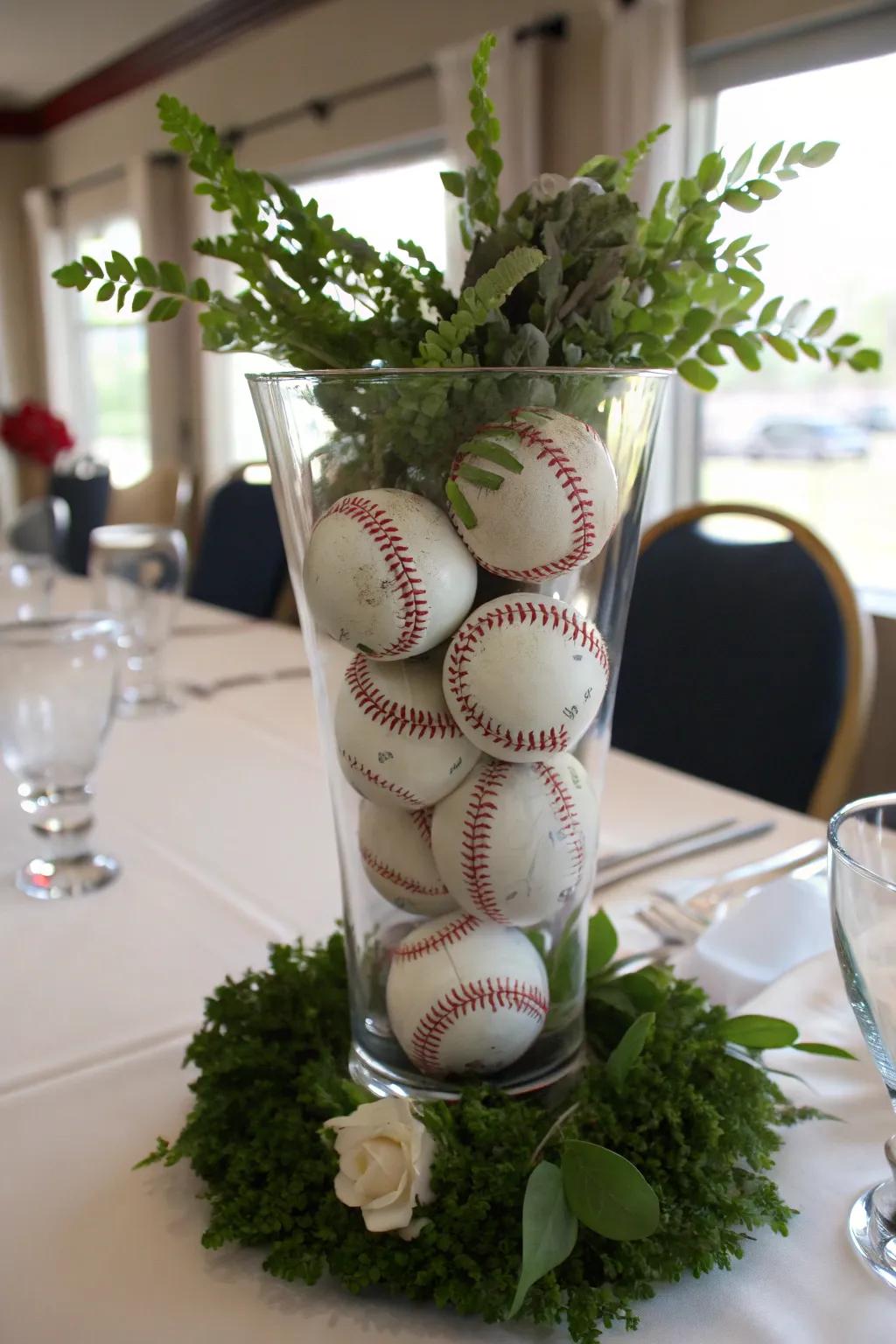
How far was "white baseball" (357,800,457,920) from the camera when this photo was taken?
0.50 m

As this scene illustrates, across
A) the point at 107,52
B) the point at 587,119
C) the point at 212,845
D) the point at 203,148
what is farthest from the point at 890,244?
the point at 107,52

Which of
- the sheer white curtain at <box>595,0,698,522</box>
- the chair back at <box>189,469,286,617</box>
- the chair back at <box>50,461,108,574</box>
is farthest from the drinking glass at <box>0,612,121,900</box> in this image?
the chair back at <box>50,461,108,574</box>

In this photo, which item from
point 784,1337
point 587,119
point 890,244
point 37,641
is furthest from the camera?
point 587,119

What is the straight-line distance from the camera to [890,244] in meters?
2.60

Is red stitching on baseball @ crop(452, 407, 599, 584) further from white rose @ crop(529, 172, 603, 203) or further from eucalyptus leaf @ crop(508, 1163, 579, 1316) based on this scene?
eucalyptus leaf @ crop(508, 1163, 579, 1316)

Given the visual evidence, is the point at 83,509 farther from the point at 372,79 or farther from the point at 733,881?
the point at 733,881

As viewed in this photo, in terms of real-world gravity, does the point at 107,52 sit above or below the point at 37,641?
above

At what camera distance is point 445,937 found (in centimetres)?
49

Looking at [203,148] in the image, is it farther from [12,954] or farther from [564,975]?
[12,954]

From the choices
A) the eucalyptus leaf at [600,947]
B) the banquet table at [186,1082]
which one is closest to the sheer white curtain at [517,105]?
the banquet table at [186,1082]

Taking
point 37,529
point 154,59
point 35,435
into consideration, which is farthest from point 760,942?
point 154,59

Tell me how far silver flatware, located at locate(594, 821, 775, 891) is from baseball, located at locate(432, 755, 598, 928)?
1.12 feet

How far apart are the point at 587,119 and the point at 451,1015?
3.03m

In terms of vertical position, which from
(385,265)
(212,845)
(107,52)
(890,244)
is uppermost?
(107,52)
